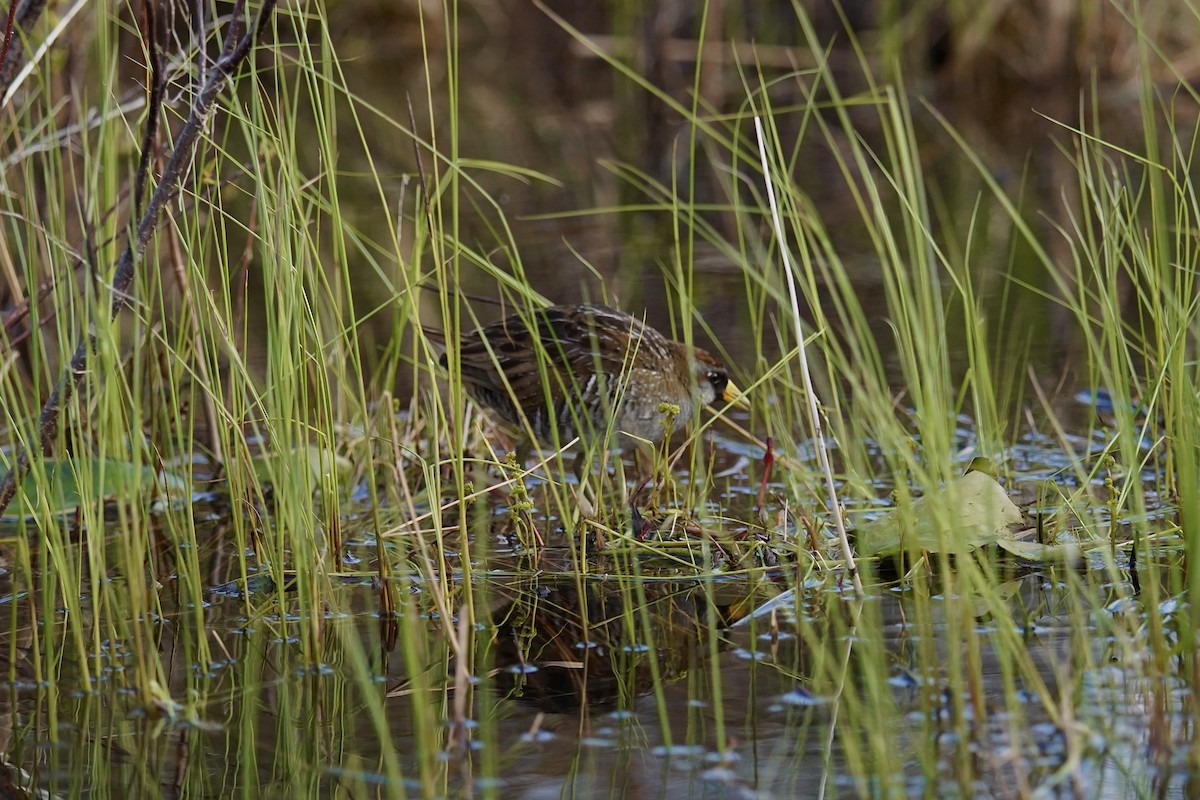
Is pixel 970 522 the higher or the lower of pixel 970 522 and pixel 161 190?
the lower

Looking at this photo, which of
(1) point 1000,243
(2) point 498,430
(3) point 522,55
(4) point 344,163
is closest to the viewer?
(2) point 498,430

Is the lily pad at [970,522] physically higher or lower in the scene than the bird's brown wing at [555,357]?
lower

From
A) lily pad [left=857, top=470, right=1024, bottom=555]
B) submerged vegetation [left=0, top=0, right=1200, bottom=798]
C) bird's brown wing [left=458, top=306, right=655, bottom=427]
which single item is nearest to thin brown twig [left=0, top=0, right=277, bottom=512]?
submerged vegetation [left=0, top=0, right=1200, bottom=798]

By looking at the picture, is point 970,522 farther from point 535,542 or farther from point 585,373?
point 585,373

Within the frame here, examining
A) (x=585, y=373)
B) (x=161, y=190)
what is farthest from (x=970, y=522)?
(x=161, y=190)

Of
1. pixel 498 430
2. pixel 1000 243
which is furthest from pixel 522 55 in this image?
pixel 498 430

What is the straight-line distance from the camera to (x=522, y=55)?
12.6m

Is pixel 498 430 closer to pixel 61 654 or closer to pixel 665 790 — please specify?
pixel 61 654

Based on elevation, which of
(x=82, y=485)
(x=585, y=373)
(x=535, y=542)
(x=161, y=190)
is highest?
(x=161, y=190)

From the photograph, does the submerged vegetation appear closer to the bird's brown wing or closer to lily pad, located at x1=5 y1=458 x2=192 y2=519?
lily pad, located at x1=5 y1=458 x2=192 y2=519

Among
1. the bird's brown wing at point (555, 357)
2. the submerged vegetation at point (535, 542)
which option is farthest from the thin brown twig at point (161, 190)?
the bird's brown wing at point (555, 357)

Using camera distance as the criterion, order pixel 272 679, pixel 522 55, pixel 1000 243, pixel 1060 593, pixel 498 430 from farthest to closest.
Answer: pixel 522 55 → pixel 1000 243 → pixel 498 430 → pixel 1060 593 → pixel 272 679

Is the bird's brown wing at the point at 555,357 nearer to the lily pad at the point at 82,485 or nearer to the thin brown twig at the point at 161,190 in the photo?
the lily pad at the point at 82,485

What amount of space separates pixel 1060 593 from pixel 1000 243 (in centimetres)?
386
